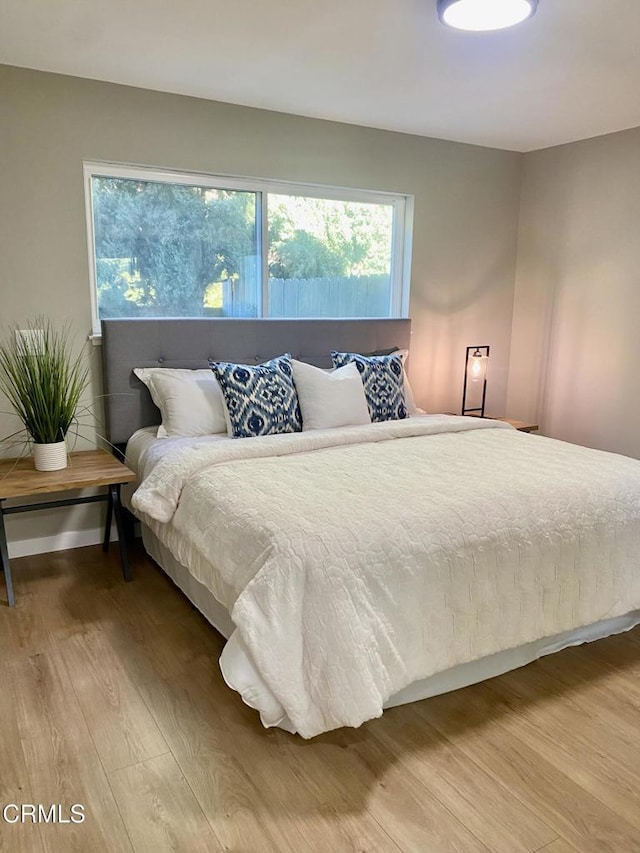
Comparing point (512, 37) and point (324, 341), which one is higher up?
point (512, 37)

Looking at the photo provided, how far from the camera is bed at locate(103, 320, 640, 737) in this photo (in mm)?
1771

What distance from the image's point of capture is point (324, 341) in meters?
3.83

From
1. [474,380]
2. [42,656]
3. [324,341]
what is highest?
[324,341]

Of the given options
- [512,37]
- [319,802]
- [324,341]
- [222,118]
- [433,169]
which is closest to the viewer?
[319,802]

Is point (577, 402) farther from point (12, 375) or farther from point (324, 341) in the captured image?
point (12, 375)

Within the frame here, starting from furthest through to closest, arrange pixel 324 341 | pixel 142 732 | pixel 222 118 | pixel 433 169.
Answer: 1. pixel 433 169
2. pixel 324 341
3. pixel 222 118
4. pixel 142 732

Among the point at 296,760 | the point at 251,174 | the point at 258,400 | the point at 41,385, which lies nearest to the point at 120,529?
the point at 41,385

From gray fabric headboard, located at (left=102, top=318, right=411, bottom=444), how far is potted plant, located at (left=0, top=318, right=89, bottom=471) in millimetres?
224

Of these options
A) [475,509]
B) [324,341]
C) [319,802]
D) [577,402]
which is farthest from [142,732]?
[577,402]

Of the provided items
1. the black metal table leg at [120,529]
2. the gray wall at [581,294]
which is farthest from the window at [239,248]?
the gray wall at [581,294]

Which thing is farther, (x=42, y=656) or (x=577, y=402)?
(x=577, y=402)

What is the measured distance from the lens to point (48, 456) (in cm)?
286

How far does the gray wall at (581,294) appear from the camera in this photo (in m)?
3.90

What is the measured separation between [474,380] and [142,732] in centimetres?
317
